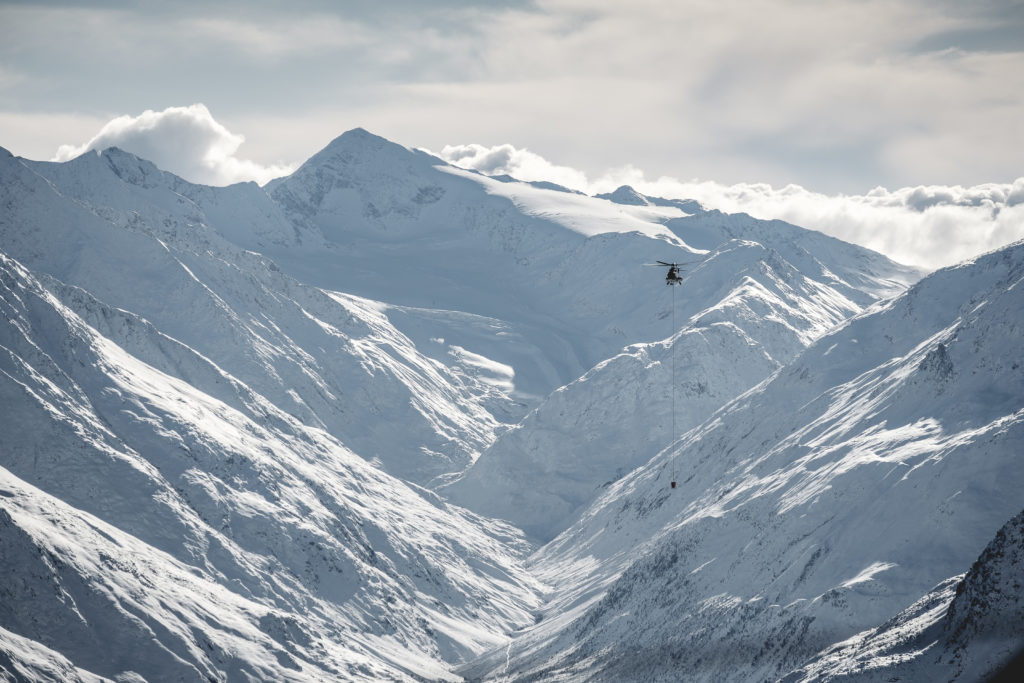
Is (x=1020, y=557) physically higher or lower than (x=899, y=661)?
higher

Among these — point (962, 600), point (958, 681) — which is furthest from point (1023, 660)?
point (962, 600)

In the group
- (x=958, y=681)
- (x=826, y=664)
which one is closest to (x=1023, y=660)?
(x=958, y=681)

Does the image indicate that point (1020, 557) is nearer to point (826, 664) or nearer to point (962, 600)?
point (962, 600)

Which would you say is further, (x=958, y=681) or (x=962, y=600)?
(x=962, y=600)

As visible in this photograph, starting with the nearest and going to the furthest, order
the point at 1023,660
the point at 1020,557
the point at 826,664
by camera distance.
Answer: the point at 1023,660
the point at 1020,557
the point at 826,664

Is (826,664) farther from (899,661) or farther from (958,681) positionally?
(958,681)

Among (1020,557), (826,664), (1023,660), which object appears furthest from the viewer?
(826,664)
